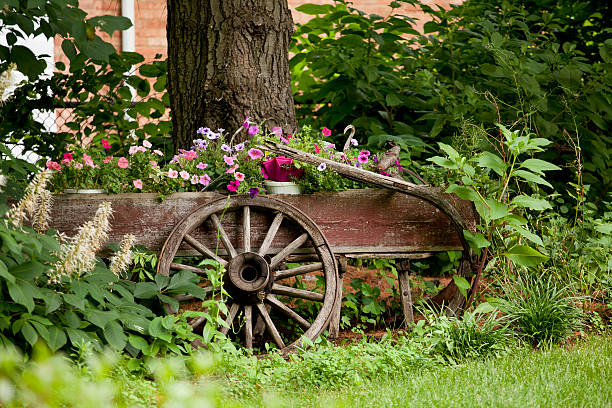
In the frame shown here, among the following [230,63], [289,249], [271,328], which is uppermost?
[230,63]

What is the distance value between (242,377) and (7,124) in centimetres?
263

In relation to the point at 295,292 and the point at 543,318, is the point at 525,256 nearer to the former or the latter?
the point at 543,318

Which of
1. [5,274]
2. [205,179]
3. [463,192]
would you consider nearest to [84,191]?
[205,179]

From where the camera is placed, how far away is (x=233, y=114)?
3840 mm

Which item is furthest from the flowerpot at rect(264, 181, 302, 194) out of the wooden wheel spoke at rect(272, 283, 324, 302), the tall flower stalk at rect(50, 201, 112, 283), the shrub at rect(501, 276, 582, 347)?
the shrub at rect(501, 276, 582, 347)

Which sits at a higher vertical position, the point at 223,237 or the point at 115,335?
the point at 223,237

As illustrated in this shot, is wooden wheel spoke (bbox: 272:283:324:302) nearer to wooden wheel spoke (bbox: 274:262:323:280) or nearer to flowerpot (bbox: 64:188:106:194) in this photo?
wooden wheel spoke (bbox: 274:262:323:280)

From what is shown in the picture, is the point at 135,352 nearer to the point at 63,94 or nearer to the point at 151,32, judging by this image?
the point at 63,94

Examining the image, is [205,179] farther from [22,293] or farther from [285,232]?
[22,293]

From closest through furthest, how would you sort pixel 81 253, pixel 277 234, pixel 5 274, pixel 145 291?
pixel 5 274, pixel 81 253, pixel 145 291, pixel 277 234

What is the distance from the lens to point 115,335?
264 cm

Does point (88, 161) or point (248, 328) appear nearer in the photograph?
point (248, 328)

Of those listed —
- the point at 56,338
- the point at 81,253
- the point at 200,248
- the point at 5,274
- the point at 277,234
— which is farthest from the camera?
the point at 277,234

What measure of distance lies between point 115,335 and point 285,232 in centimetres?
109
